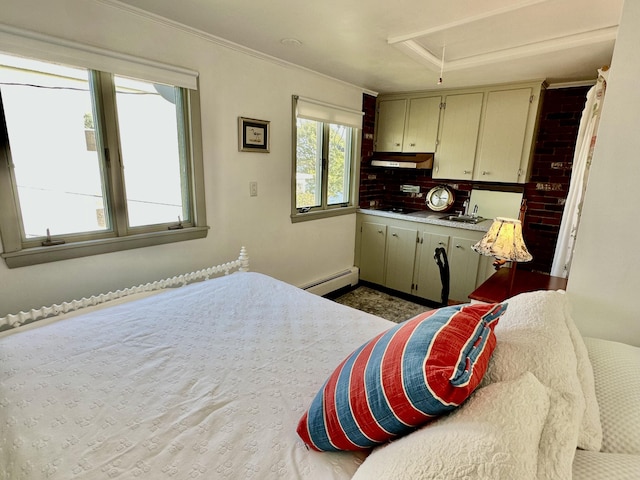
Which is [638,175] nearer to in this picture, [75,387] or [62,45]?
[75,387]

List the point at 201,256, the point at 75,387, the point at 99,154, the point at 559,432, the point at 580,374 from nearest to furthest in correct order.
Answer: the point at 559,432
the point at 580,374
the point at 75,387
the point at 99,154
the point at 201,256

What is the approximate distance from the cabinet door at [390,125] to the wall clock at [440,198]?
0.64 meters

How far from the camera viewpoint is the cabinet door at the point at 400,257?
11.6ft

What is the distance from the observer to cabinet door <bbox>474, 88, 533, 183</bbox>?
9.86ft

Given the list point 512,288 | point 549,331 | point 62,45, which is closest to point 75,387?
point 549,331

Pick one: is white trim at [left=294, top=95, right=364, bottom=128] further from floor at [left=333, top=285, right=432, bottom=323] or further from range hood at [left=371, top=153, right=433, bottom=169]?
floor at [left=333, top=285, right=432, bottom=323]

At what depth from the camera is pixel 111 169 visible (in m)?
1.93

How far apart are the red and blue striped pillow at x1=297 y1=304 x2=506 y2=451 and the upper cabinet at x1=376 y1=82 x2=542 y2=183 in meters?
2.80

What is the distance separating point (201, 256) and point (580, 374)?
2257 mm

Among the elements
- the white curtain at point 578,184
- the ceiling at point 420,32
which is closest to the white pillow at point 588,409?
the white curtain at point 578,184

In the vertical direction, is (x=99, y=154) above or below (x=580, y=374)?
above

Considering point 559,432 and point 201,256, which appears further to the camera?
point 201,256

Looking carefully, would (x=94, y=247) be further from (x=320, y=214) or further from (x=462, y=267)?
(x=462, y=267)

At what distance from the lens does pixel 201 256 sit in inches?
96.4
